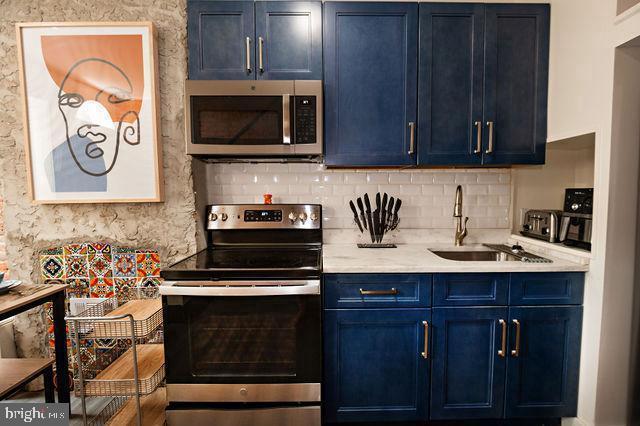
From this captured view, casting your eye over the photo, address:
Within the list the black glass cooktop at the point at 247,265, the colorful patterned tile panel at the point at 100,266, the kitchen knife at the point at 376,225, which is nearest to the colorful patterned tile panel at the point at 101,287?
the colorful patterned tile panel at the point at 100,266

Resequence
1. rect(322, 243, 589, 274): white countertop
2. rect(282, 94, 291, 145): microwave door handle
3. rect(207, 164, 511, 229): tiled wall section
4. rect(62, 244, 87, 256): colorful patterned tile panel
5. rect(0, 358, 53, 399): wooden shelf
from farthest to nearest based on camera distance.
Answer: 1. rect(207, 164, 511, 229): tiled wall section
2. rect(62, 244, 87, 256): colorful patterned tile panel
3. rect(282, 94, 291, 145): microwave door handle
4. rect(322, 243, 589, 274): white countertop
5. rect(0, 358, 53, 399): wooden shelf

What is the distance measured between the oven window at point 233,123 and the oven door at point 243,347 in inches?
34.4

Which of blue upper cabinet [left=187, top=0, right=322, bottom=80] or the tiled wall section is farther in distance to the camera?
the tiled wall section

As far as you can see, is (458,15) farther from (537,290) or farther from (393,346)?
(393,346)

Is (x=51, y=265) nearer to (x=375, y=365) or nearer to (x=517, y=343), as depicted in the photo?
(x=375, y=365)

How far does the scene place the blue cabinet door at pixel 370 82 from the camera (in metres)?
1.83

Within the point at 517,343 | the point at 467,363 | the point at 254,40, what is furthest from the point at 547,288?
the point at 254,40

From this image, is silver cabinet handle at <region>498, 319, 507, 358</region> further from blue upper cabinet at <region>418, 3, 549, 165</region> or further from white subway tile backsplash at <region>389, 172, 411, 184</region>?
white subway tile backsplash at <region>389, 172, 411, 184</region>

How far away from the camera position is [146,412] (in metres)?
1.72

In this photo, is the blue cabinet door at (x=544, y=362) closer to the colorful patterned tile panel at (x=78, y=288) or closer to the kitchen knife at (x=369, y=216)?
the kitchen knife at (x=369, y=216)

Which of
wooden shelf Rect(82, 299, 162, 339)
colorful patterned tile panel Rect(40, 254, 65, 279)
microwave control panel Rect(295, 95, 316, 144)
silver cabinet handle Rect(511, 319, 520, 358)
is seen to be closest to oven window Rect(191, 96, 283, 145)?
microwave control panel Rect(295, 95, 316, 144)

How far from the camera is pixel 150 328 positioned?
62.2 inches

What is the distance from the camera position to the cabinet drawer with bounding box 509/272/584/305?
1.60 meters

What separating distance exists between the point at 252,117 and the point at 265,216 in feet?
2.09
